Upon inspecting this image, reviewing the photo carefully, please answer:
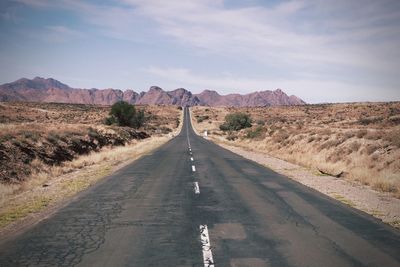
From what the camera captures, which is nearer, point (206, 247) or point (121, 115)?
point (206, 247)

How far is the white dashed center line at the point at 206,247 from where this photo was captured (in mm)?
5949

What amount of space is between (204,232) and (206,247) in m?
0.96

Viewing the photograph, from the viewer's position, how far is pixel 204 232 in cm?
767

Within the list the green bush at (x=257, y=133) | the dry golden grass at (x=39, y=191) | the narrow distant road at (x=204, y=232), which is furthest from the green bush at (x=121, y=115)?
the narrow distant road at (x=204, y=232)

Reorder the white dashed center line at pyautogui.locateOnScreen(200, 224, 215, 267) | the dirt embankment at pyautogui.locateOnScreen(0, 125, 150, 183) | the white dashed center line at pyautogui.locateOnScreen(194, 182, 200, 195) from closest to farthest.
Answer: the white dashed center line at pyautogui.locateOnScreen(200, 224, 215, 267), the white dashed center line at pyautogui.locateOnScreen(194, 182, 200, 195), the dirt embankment at pyautogui.locateOnScreen(0, 125, 150, 183)

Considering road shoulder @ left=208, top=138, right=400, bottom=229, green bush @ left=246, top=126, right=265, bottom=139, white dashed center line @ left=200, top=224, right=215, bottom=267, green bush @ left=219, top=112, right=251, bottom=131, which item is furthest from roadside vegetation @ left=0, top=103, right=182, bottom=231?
green bush @ left=219, top=112, right=251, bottom=131

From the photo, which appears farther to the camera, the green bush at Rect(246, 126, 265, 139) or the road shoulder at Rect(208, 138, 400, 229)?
the green bush at Rect(246, 126, 265, 139)

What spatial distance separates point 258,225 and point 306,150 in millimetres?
20587

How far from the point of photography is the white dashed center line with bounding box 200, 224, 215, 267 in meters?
5.95

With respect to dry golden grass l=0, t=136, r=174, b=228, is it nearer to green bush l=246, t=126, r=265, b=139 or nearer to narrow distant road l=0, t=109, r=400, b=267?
narrow distant road l=0, t=109, r=400, b=267

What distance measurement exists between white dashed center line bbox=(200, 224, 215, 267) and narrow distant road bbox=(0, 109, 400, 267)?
0.06ft

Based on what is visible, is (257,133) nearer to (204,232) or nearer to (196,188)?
(196,188)

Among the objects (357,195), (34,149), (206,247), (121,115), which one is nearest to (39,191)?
(206,247)

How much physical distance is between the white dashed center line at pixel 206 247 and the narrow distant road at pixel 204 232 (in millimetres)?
17
